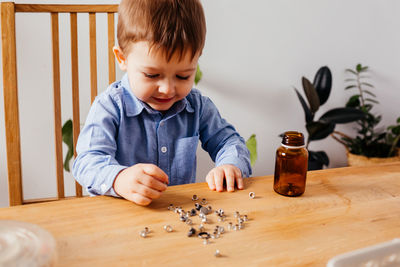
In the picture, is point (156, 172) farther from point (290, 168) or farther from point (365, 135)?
point (365, 135)

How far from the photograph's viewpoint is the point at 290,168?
0.88 meters

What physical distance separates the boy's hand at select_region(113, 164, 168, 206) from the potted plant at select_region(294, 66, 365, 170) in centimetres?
174

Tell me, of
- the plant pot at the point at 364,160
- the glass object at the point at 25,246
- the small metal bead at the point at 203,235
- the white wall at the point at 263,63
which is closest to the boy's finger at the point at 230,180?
the small metal bead at the point at 203,235

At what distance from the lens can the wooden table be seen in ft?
2.02

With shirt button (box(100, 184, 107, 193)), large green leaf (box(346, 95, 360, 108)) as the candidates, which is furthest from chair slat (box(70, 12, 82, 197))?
large green leaf (box(346, 95, 360, 108))

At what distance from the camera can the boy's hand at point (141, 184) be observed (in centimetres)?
79

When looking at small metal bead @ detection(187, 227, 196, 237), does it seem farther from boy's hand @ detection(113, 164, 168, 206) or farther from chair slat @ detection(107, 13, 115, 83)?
chair slat @ detection(107, 13, 115, 83)

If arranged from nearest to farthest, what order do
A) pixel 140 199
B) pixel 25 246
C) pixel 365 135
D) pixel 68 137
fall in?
pixel 25 246 → pixel 140 199 → pixel 68 137 → pixel 365 135

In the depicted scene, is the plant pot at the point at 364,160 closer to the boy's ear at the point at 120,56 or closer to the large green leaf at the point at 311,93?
the large green leaf at the point at 311,93

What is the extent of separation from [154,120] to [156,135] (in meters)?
0.05

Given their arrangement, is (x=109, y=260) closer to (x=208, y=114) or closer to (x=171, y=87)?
(x=171, y=87)

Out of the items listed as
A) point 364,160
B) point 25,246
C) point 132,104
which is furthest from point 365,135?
point 25,246

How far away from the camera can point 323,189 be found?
916 mm

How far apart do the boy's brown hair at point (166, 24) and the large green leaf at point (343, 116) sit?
1675 millimetres
